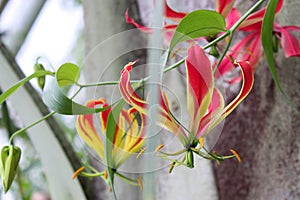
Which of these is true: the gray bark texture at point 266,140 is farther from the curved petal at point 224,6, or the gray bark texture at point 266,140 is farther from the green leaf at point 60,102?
the green leaf at point 60,102

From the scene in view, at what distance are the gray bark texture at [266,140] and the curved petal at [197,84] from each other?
23cm

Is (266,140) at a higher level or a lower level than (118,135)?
lower

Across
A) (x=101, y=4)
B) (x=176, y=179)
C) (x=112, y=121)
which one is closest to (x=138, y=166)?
(x=112, y=121)

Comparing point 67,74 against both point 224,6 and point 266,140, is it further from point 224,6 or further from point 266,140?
point 266,140

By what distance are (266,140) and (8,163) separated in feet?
1.09

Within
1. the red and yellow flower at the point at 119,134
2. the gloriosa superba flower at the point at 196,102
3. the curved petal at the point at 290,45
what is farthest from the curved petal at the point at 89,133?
the curved petal at the point at 290,45

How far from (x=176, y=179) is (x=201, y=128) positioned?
269 millimetres

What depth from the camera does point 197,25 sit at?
42 centimetres

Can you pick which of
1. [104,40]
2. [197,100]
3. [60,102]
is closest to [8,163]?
[60,102]

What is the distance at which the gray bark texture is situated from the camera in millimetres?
593

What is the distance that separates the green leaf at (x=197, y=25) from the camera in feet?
1.32

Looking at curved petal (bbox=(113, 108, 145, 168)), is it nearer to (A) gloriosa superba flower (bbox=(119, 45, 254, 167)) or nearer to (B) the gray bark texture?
(A) gloriosa superba flower (bbox=(119, 45, 254, 167))

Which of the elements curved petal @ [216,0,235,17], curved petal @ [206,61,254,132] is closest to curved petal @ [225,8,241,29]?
curved petal @ [216,0,235,17]

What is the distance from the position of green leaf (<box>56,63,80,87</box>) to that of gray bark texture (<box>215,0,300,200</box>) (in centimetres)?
28
